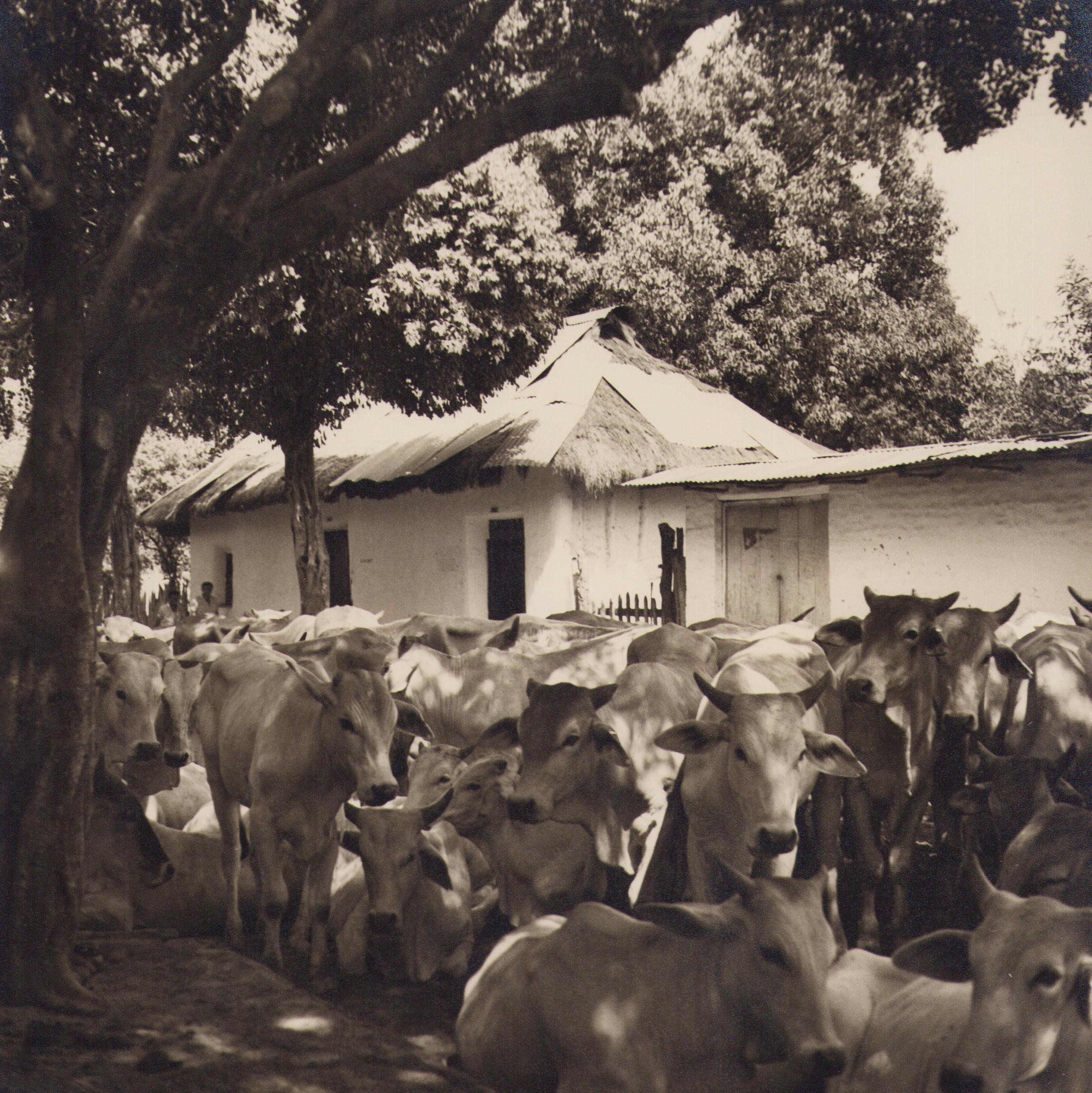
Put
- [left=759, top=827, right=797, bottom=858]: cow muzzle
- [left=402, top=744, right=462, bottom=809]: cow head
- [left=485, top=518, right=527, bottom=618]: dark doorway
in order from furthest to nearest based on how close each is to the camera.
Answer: [left=485, top=518, right=527, bottom=618]: dark doorway
[left=402, top=744, right=462, bottom=809]: cow head
[left=759, top=827, right=797, bottom=858]: cow muzzle

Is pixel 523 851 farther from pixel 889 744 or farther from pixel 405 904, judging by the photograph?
pixel 889 744

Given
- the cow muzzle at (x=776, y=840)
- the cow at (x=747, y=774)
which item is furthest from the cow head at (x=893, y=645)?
the cow muzzle at (x=776, y=840)

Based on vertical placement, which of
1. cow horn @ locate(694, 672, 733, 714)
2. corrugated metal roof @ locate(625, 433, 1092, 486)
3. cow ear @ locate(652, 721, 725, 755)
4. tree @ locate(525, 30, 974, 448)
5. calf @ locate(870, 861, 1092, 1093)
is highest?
tree @ locate(525, 30, 974, 448)

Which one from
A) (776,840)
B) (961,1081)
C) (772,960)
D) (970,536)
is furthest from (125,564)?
(961,1081)

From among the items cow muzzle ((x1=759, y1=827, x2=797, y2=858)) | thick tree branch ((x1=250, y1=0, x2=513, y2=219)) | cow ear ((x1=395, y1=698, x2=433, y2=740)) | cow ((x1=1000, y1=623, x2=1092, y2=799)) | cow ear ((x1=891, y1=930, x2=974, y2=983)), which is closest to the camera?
cow ear ((x1=891, y1=930, x2=974, y2=983))

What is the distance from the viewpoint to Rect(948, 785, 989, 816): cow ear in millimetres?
5629

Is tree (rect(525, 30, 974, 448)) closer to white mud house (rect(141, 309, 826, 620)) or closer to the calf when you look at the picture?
white mud house (rect(141, 309, 826, 620))

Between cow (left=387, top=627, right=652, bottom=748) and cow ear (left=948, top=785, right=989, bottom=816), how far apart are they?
2.43 metres

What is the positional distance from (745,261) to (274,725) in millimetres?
15976

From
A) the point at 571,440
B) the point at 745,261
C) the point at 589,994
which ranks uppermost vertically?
the point at 745,261

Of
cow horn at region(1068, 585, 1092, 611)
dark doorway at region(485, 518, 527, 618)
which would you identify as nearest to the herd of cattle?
cow horn at region(1068, 585, 1092, 611)

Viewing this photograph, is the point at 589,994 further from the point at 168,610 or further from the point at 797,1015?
the point at 168,610

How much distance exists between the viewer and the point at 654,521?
58.3 ft

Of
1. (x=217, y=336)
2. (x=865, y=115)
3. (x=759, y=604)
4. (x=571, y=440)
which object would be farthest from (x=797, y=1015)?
(x=571, y=440)
